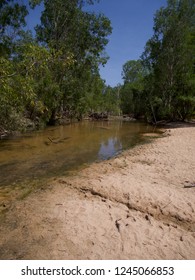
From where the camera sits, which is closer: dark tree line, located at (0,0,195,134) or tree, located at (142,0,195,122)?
dark tree line, located at (0,0,195,134)

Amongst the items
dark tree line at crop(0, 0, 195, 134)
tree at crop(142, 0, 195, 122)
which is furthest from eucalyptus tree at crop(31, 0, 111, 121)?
tree at crop(142, 0, 195, 122)

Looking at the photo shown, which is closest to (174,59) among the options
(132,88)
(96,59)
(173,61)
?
(173,61)

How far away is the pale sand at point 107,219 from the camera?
4.01 metres

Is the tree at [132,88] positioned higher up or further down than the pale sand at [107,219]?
higher up

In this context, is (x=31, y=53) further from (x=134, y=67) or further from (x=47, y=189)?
(x=134, y=67)

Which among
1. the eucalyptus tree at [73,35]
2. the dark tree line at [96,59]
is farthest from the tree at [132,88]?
the eucalyptus tree at [73,35]

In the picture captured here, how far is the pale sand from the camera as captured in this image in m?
4.01

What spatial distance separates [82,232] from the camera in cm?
450

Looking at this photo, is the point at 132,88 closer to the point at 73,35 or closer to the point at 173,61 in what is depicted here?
the point at 173,61

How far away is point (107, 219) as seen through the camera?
504cm

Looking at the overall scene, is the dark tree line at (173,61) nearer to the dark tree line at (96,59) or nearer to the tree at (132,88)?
the dark tree line at (96,59)

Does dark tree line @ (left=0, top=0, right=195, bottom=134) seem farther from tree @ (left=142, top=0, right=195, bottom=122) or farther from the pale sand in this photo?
the pale sand

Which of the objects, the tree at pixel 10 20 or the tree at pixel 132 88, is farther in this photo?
the tree at pixel 132 88

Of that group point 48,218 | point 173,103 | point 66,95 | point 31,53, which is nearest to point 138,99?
point 173,103
